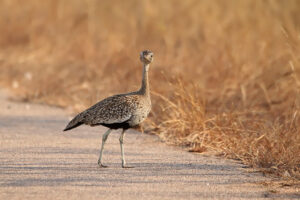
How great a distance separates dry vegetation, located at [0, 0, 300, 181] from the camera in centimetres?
747

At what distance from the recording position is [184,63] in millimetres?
11719

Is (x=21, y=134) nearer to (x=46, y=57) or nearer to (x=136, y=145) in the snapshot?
(x=136, y=145)

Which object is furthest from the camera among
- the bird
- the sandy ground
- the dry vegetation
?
the dry vegetation

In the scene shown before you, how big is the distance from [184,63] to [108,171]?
19.5 feet

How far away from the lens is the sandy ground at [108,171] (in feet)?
17.2

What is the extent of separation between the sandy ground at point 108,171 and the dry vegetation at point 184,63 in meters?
0.36

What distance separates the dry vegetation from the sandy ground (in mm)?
360

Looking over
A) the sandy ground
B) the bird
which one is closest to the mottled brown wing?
the bird

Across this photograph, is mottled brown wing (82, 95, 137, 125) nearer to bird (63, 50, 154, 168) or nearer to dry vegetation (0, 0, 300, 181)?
bird (63, 50, 154, 168)

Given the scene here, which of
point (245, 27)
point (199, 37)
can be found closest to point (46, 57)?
point (199, 37)

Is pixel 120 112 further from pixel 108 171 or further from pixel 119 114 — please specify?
pixel 108 171

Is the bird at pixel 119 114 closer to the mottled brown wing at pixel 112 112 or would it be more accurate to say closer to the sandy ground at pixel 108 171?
the mottled brown wing at pixel 112 112

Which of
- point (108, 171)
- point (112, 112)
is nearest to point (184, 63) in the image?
point (112, 112)

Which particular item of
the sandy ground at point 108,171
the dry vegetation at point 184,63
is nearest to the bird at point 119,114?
the sandy ground at point 108,171
